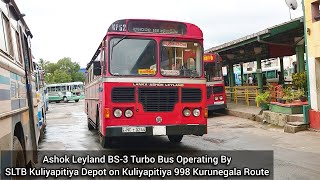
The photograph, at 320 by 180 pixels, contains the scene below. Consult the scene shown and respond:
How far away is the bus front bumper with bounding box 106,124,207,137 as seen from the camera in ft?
26.0

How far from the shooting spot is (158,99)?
26.9 feet

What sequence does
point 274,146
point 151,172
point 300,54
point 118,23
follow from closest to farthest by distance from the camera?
point 151,172 < point 118,23 < point 274,146 < point 300,54

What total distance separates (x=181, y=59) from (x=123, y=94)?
159 cm

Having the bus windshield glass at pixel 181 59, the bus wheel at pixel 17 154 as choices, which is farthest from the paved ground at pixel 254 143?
the bus wheel at pixel 17 154

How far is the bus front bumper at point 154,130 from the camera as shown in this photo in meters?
7.93

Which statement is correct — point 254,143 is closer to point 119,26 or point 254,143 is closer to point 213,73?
point 119,26

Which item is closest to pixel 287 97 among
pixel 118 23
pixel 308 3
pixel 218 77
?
pixel 308 3

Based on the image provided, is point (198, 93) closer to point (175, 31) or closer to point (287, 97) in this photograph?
point (175, 31)

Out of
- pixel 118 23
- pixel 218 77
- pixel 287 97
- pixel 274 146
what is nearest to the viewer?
pixel 118 23

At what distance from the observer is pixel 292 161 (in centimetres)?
755

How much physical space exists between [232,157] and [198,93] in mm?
1633

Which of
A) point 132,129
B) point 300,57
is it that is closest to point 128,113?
point 132,129

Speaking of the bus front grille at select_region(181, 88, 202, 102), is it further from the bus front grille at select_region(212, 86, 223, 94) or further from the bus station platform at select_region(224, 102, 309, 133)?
the bus front grille at select_region(212, 86, 223, 94)

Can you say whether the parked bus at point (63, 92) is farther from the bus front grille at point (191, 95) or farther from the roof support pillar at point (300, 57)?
the bus front grille at point (191, 95)
